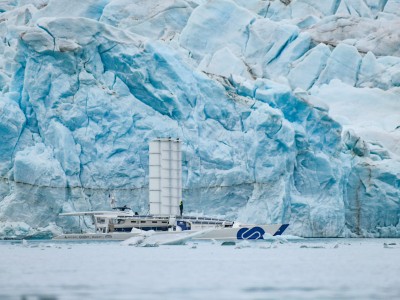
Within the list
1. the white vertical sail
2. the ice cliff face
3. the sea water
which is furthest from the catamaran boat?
the sea water

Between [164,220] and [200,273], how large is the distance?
68.0 feet

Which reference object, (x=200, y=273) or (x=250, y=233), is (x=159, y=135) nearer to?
(x=250, y=233)

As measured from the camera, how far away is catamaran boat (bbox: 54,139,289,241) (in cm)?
4425

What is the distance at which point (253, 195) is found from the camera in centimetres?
4609

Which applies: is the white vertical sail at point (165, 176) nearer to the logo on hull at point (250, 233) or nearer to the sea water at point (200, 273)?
the logo on hull at point (250, 233)

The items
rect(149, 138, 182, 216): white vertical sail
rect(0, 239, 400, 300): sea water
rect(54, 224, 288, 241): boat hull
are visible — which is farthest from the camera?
rect(54, 224, 288, 241): boat hull

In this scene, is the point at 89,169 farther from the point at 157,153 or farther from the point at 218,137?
the point at 218,137

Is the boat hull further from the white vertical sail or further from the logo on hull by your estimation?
the white vertical sail

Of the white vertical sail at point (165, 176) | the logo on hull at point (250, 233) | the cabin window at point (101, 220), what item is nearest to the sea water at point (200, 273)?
the cabin window at point (101, 220)

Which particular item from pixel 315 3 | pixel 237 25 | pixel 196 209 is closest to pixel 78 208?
pixel 196 209

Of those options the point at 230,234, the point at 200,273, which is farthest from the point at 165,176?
the point at 200,273

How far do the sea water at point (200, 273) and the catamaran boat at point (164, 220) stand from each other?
619 centimetres

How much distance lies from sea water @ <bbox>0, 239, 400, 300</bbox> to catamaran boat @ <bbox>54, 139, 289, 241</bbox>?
6.19 m

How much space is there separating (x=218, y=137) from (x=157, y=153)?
3706 mm
